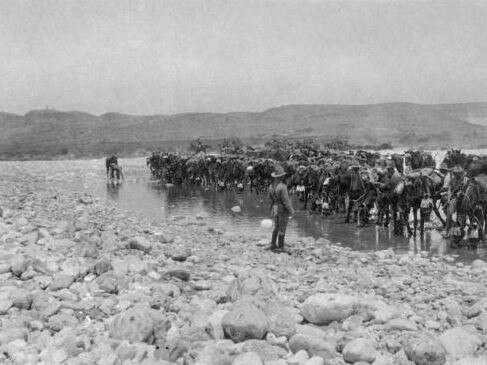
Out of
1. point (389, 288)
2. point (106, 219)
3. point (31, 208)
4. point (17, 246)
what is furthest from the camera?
point (31, 208)

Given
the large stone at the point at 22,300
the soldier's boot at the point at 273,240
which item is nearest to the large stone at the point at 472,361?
the large stone at the point at 22,300

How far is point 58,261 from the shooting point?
8.02 meters

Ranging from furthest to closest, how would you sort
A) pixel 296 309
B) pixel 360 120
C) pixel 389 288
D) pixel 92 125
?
pixel 92 125 → pixel 360 120 → pixel 389 288 → pixel 296 309

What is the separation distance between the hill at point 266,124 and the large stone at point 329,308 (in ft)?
320

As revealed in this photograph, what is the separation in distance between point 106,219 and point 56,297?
7.64 m

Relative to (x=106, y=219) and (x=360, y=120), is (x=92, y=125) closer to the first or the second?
(x=360, y=120)

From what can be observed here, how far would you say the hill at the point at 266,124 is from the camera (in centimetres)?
11775

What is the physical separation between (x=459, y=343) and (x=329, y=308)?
138 centimetres

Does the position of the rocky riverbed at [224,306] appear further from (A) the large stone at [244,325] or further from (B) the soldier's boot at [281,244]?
(B) the soldier's boot at [281,244]

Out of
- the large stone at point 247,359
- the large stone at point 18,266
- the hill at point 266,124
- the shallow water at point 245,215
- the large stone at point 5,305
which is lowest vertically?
the shallow water at point 245,215

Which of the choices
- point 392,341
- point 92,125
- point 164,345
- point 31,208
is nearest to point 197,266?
point 164,345

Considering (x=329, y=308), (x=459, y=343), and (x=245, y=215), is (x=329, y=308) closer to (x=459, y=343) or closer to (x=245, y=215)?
(x=459, y=343)

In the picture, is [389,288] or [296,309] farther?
[389,288]

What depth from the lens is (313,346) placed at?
522cm
